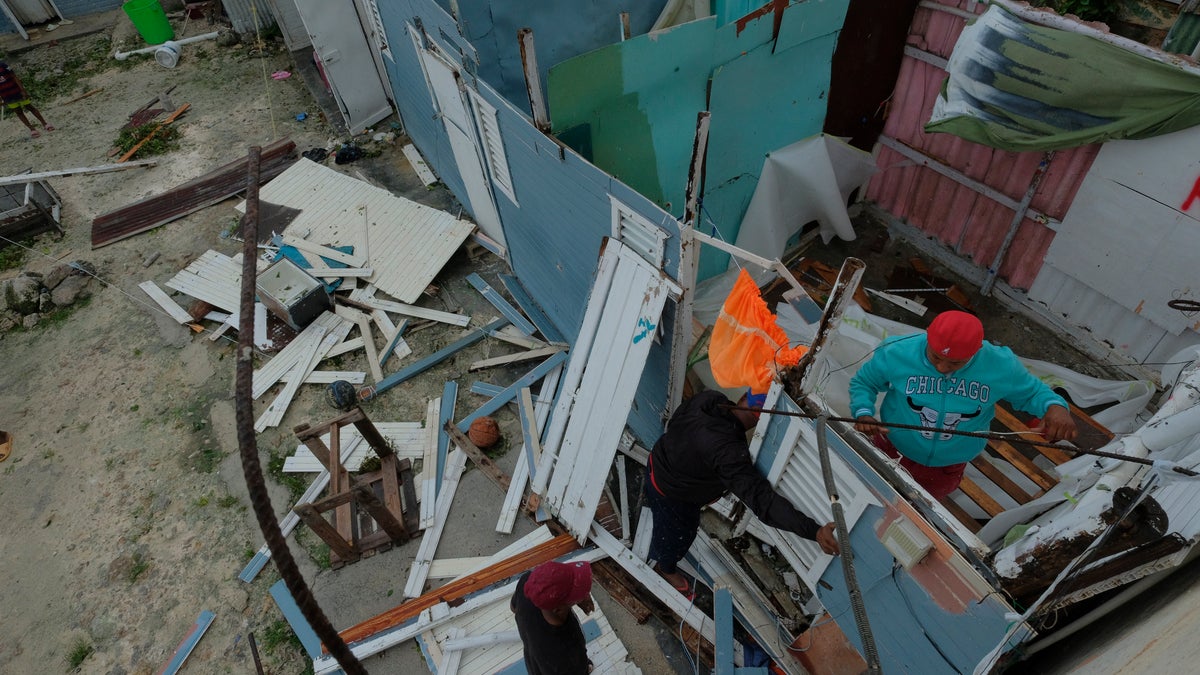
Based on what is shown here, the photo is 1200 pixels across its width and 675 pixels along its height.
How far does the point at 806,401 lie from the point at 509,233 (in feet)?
16.2

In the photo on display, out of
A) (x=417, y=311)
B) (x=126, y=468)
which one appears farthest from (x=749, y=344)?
(x=126, y=468)

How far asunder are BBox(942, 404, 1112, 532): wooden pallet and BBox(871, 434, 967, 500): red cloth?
633 mm

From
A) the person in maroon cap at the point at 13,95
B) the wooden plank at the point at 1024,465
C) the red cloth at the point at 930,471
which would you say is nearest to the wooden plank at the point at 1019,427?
the wooden plank at the point at 1024,465

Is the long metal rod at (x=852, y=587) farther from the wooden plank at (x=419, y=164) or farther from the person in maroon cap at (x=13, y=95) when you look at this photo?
the person in maroon cap at (x=13, y=95)

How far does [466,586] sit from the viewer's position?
5473 mm

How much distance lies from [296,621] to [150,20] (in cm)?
1468

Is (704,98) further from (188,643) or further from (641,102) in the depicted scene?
(188,643)

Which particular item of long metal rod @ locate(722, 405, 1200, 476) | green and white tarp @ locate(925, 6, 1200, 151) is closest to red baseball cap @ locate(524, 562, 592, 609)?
long metal rod @ locate(722, 405, 1200, 476)

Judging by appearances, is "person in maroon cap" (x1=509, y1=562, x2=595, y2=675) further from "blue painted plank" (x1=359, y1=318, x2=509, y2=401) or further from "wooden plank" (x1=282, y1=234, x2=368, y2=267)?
"wooden plank" (x1=282, y1=234, x2=368, y2=267)

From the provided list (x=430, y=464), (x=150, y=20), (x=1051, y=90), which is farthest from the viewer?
(x=150, y=20)

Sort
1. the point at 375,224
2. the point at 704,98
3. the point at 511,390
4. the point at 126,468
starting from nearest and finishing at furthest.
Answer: the point at 704,98 → the point at 126,468 → the point at 511,390 → the point at 375,224

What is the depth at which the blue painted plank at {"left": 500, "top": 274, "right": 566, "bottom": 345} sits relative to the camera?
24.8 ft

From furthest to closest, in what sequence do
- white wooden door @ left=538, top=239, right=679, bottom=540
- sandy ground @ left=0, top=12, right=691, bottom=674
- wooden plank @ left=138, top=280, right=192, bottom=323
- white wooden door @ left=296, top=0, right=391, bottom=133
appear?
white wooden door @ left=296, top=0, right=391, bottom=133 < wooden plank @ left=138, top=280, right=192, bottom=323 < sandy ground @ left=0, top=12, right=691, bottom=674 < white wooden door @ left=538, top=239, right=679, bottom=540

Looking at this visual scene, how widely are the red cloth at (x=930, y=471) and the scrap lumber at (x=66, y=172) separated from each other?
1275cm
